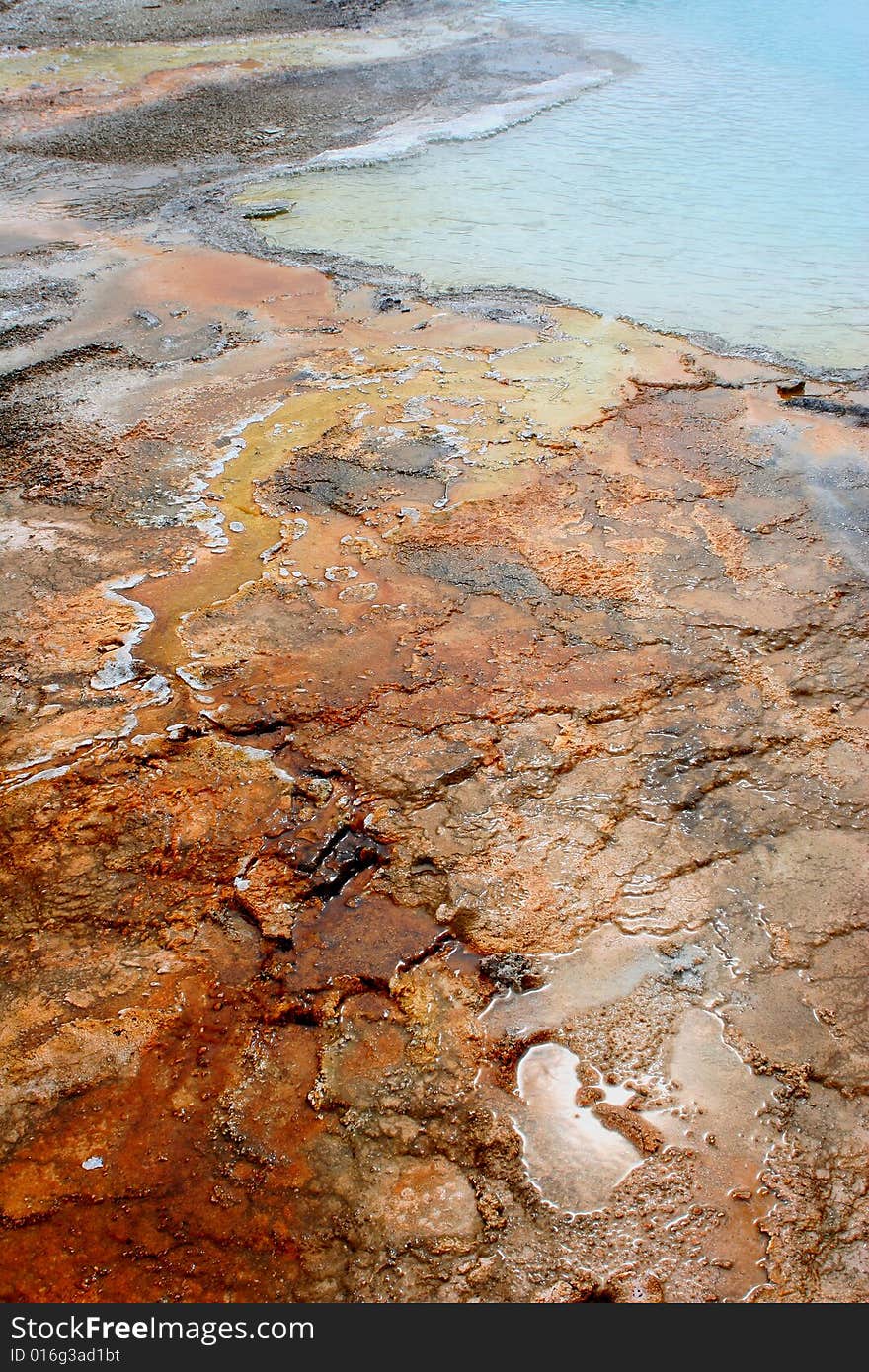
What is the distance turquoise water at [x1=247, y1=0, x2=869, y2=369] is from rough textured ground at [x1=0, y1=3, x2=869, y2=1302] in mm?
1517

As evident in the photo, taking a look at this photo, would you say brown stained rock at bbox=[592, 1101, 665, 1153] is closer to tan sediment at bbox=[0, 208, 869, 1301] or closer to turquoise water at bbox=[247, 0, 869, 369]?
tan sediment at bbox=[0, 208, 869, 1301]

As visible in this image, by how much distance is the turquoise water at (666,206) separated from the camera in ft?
19.2

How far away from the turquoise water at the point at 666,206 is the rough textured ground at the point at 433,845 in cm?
152

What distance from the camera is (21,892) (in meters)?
2.51

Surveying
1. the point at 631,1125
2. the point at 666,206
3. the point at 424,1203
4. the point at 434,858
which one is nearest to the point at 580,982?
the point at 631,1125

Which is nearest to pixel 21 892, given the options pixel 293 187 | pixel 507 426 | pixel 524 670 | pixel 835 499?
pixel 524 670

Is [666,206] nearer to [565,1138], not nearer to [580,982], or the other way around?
[580,982]

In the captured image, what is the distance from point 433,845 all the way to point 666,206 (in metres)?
6.42

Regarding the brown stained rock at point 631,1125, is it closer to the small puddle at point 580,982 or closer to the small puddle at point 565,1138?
the small puddle at point 565,1138

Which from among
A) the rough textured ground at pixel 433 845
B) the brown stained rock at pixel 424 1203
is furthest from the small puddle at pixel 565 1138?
the brown stained rock at pixel 424 1203

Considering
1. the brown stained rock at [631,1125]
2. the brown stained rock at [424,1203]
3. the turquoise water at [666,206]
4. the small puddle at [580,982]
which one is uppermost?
the turquoise water at [666,206]

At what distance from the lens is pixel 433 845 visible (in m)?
2.64

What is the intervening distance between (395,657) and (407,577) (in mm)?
506

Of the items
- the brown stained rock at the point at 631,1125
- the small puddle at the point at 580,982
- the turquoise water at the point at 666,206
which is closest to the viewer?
the brown stained rock at the point at 631,1125
